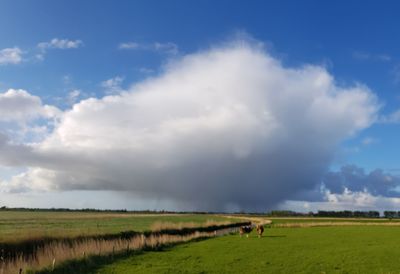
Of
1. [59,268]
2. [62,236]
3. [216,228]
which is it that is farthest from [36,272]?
[216,228]

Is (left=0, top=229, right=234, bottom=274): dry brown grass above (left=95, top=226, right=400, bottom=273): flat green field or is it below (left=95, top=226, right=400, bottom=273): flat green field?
above

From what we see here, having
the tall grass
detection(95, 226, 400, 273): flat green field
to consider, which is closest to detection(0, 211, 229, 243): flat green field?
the tall grass

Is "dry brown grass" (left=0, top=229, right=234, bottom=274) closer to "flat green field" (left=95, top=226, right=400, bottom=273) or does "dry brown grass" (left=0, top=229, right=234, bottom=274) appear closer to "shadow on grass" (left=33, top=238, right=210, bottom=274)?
"shadow on grass" (left=33, top=238, right=210, bottom=274)

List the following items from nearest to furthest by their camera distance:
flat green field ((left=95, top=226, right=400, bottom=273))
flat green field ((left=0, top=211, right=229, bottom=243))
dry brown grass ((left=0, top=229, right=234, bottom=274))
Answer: flat green field ((left=95, top=226, right=400, bottom=273)) < dry brown grass ((left=0, top=229, right=234, bottom=274)) < flat green field ((left=0, top=211, right=229, bottom=243))

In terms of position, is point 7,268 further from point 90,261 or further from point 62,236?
point 62,236

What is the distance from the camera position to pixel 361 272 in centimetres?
2566

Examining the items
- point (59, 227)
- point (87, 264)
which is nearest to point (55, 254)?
point (87, 264)

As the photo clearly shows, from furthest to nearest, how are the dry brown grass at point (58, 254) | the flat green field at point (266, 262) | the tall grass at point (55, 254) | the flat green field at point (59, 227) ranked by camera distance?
the flat green field at point (59, 227)
the dry brown grass at point (58, 254)
the tall grass at point (55, 254)
the flat green field at point (266, 262)

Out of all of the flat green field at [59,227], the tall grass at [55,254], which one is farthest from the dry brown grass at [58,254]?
the flat green field at [59,227]

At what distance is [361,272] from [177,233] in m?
45.9

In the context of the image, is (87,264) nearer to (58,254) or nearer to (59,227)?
(58,254)

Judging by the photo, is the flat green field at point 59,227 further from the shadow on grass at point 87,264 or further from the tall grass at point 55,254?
the shadow on grass at point 87,264

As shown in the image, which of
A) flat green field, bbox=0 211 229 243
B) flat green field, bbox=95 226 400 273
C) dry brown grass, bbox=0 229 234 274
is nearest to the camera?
flat green field, bbox=95 226 400 273

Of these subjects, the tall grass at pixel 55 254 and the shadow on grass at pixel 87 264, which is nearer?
the shadow on grass at pixel 87 264
